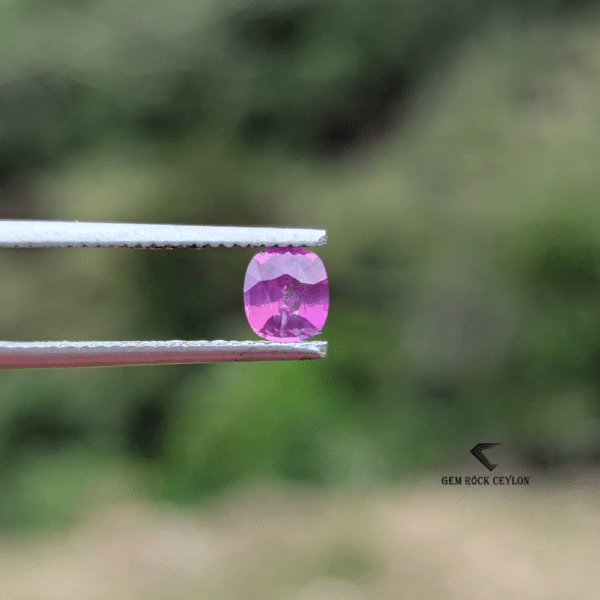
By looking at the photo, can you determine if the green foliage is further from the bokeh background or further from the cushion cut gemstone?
the cushion cut gemstone

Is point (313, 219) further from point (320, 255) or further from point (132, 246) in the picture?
point (132, 246)

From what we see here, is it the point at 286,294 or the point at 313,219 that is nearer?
the point at 286,294

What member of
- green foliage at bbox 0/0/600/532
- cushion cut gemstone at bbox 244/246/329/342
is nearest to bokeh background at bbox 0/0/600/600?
green foliage at bbox 0/0/600/532

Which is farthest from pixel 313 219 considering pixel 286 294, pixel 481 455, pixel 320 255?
pixel 286 294

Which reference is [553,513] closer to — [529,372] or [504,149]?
[529,372]

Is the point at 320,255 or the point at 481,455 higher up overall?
the point at 320,255

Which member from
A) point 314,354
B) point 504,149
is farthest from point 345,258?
point 314,354

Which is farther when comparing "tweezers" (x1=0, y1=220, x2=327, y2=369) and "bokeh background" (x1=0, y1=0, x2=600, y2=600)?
"bokeh background" (x1=0, y1=0, x2=600, y2=600)
